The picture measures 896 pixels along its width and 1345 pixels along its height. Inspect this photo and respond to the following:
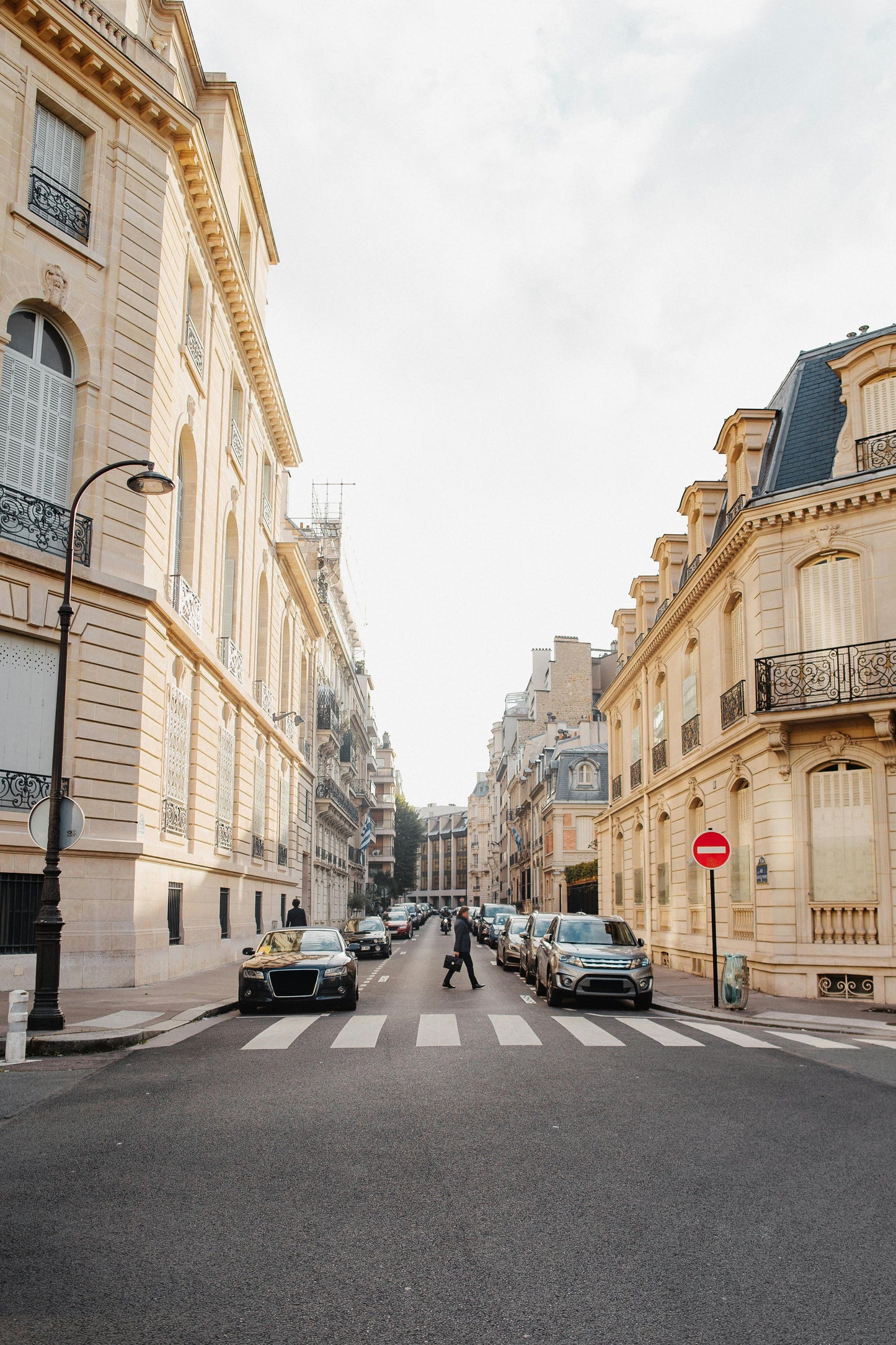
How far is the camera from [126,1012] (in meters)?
14.3

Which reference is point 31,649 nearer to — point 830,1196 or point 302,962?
point 302,962

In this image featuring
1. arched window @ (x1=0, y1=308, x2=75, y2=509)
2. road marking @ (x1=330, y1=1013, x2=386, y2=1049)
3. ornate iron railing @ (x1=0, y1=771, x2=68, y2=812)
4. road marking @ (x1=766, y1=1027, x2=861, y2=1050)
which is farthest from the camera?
arched window @ (x1=0, y1=308, x2=75, y2=509)

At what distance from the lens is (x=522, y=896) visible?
81062 millimetres

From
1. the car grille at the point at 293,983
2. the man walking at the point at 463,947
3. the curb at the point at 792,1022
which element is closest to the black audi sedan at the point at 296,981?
the car grille at the point at 293,983

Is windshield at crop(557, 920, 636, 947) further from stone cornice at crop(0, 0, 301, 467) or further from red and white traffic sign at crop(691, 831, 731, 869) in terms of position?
stone cornice at crop(0, 0, 301, 467)

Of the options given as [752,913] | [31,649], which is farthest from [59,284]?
[752,913]

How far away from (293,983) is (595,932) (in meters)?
5.36

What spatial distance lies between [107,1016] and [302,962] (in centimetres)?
286

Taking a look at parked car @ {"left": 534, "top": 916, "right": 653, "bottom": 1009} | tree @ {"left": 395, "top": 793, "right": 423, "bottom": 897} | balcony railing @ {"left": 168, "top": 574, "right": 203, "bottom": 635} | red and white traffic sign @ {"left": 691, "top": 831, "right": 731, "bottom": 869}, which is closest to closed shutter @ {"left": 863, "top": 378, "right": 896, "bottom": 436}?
red and white traffic sign @ {"left": 691, "top": 831, "right": 731, "bottom": 869}

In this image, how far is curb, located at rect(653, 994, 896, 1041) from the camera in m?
14.7

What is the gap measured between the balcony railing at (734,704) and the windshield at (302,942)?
29.1ft

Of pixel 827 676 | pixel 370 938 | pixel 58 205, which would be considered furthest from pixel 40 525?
pixel 370 938

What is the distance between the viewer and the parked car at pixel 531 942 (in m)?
22.7

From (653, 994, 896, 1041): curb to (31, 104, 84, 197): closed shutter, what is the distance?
16457 mm
